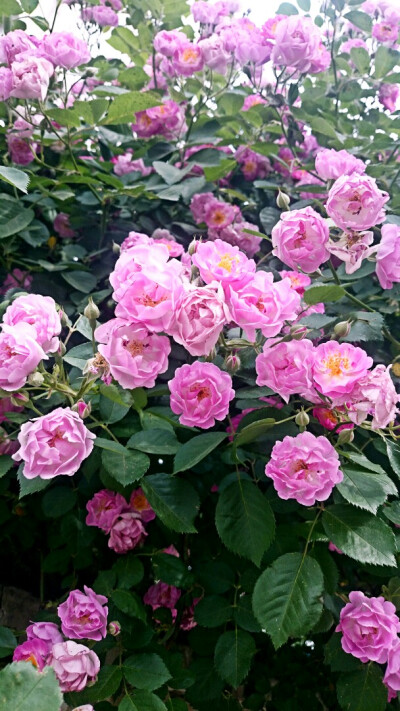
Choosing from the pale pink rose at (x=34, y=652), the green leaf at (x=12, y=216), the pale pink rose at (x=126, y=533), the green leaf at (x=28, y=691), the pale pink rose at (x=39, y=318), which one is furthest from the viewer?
the green leaf at (x=12, y=216)

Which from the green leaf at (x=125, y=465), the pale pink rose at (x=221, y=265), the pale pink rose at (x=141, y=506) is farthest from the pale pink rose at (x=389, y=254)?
the pale pink rose at (x=141, y=506)

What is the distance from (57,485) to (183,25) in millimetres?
1450

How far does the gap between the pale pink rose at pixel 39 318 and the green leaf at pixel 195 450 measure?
0.79 ft

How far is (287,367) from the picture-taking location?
91 cm

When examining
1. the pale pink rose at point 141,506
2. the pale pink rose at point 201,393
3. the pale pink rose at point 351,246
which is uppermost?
the pale pink rose at point 351,246

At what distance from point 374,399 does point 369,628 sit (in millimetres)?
389

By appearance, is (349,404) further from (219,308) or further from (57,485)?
(57,485)

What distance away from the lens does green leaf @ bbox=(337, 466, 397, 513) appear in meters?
0.89

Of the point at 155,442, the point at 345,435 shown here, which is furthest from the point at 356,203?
the point at 155,442

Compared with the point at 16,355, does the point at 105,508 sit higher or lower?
lower

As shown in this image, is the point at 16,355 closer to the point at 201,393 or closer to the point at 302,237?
the point at 201,393

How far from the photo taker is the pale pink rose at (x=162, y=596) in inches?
49.8

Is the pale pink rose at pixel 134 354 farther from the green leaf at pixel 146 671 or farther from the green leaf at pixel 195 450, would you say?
the green leaf at pixel 146 671

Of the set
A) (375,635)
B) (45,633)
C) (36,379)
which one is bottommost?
(45,633)
